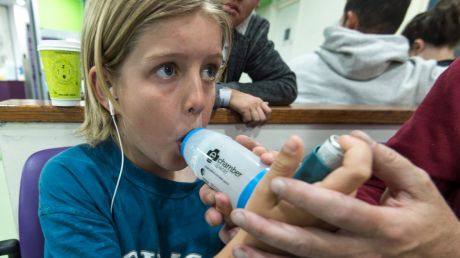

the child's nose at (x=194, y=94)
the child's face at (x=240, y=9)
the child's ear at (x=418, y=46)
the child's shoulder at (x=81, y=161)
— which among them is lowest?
the child's shoulder at (x=81, y=161)

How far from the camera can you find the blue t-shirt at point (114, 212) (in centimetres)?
47

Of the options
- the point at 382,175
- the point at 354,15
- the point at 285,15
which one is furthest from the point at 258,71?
the point at 285,15

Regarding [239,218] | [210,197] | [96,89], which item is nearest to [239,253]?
[239,218]

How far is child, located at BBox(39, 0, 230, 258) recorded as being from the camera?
484 mm

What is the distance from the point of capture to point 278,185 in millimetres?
281

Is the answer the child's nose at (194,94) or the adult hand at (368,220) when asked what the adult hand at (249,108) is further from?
the adult hand at (368,220)

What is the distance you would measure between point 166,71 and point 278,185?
1.07 ft

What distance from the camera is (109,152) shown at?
595mm

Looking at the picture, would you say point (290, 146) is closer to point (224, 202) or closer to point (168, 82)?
point (224, 202)

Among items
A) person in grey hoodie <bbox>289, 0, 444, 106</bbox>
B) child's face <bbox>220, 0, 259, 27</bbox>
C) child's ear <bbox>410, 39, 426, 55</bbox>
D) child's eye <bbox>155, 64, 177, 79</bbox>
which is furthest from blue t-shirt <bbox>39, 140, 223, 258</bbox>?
child's ear <bbox>410, 39, 426, 55</bbox>

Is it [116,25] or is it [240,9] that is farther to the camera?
[240,9]

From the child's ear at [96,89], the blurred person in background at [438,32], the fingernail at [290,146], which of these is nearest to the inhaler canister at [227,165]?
the fingernail at [290,146]

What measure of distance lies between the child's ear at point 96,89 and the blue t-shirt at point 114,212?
0.10 metres

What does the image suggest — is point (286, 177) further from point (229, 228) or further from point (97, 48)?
point (97, 48)
